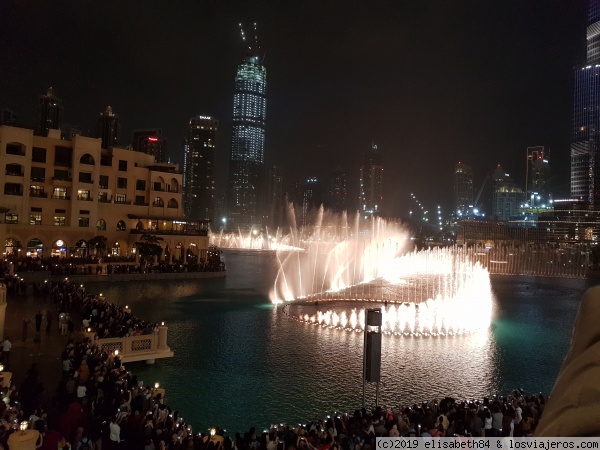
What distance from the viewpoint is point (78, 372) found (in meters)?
14.5

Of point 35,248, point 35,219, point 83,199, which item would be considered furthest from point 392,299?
point 35,219

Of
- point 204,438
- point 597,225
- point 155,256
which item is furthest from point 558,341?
point 597,225

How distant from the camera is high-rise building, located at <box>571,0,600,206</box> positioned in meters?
174

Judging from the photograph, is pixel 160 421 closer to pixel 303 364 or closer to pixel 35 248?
pixel 303 364

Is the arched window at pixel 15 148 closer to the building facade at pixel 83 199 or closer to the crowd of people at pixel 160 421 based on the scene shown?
the building facade at pixel 83 199

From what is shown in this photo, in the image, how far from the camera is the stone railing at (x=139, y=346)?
62.6 ft

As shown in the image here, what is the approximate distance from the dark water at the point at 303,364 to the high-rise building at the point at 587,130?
165093 mm

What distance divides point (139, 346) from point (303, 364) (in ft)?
23.2

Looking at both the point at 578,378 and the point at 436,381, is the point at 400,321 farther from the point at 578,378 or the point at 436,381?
the point at 578,378

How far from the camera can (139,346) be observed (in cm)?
2002

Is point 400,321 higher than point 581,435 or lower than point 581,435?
lower

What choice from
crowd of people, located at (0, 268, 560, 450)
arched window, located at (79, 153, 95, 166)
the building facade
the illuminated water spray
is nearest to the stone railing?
crowd of people, located at (0, 268, 560, 450)

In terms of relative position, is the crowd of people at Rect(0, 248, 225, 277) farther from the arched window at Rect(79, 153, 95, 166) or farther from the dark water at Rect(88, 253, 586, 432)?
the dark water at Rect(88, 253, 586, 432)

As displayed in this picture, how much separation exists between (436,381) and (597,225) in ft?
484
